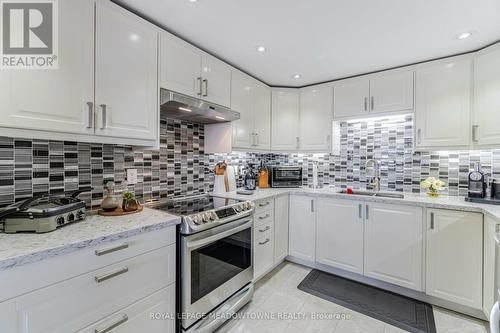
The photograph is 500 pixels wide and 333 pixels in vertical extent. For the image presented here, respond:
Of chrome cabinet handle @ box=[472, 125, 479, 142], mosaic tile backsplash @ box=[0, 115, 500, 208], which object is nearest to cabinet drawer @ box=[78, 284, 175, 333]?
mosaic tile backsplash @ box=[0, 115, 500, 208]

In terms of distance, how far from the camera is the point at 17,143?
136 centimetres

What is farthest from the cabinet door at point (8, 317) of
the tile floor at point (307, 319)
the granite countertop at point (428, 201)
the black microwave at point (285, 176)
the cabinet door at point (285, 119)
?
the cabinet door at point (285, 119)

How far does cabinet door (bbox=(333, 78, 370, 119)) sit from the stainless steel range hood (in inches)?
53.1

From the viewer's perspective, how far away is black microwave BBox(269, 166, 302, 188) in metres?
3.04

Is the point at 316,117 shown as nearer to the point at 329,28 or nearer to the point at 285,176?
the point at 285,176

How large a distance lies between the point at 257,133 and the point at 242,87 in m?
0.58

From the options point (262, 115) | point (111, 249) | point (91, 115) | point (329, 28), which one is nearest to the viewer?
point (111, 249)

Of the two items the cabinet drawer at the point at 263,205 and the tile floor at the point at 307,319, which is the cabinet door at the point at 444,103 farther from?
the cabinet drawer at the point at 263,205

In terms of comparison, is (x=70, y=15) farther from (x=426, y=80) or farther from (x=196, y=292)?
(x=426, y=80)

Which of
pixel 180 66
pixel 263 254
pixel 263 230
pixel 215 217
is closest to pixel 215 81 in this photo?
pixel 180 66

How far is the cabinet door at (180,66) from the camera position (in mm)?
1764

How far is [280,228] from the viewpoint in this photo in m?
2.68

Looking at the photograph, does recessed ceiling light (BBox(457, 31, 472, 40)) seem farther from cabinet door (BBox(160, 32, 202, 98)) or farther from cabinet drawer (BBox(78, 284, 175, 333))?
cabinet drawer (BBox(78, 284, 175, 333))

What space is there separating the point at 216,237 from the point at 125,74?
1.29 meters
